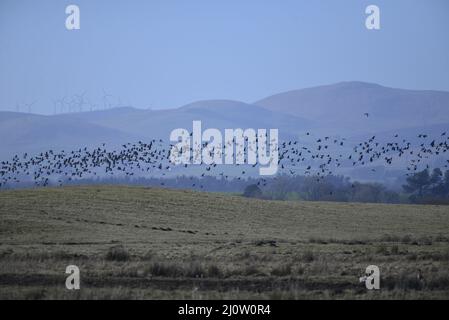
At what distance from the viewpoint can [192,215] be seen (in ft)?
215

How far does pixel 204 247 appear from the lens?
128 feet

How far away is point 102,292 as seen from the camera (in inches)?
828

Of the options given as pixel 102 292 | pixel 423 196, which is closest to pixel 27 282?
pixel 102 292

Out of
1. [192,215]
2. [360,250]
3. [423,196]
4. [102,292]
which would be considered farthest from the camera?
[423,196]

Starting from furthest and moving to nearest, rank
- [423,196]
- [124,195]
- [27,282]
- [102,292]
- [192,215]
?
[423,196] < [124,195] < [192,215] < [27,282] < [102,292]

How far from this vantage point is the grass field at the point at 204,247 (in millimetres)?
23031

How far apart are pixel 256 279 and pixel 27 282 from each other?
6839mm

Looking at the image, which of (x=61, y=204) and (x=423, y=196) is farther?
(x=423, y=196)

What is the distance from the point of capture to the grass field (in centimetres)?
2303

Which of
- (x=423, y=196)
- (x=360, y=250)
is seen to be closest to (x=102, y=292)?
(x=360, y=250)
